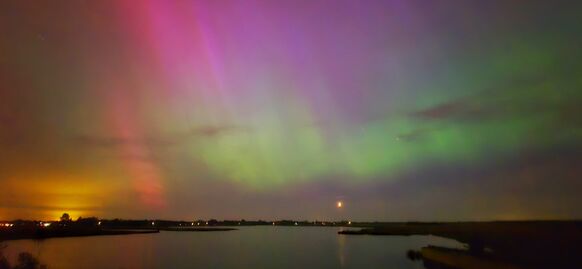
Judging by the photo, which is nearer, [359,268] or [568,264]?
[568,264]

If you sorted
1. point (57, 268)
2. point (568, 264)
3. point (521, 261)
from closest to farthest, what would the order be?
point (568, 264) < point (521, 261) < point (57, 268)

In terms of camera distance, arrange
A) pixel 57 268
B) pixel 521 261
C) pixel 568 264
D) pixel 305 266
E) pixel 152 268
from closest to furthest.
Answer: pixel 568 264
pixel 521 261
pixel 57 268
pixel 152 268
pixel 305 266

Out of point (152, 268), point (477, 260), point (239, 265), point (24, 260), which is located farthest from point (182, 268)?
point (477, 260)

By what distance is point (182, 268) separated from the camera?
4672 centimetres

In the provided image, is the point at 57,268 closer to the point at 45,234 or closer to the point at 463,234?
the point at 463,234

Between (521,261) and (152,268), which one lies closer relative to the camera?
(521,261)

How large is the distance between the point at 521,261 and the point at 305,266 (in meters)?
21.2

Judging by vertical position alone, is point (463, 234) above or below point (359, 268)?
above

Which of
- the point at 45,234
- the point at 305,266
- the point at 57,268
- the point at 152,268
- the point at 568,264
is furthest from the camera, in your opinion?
the point at 45,234

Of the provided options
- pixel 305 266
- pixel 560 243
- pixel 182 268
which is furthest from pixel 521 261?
pixel 182 268

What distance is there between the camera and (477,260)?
43500mm

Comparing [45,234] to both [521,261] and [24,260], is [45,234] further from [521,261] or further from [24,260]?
[521,261]

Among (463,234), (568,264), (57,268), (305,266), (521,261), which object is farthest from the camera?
(463,234)

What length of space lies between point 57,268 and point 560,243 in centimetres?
4621
